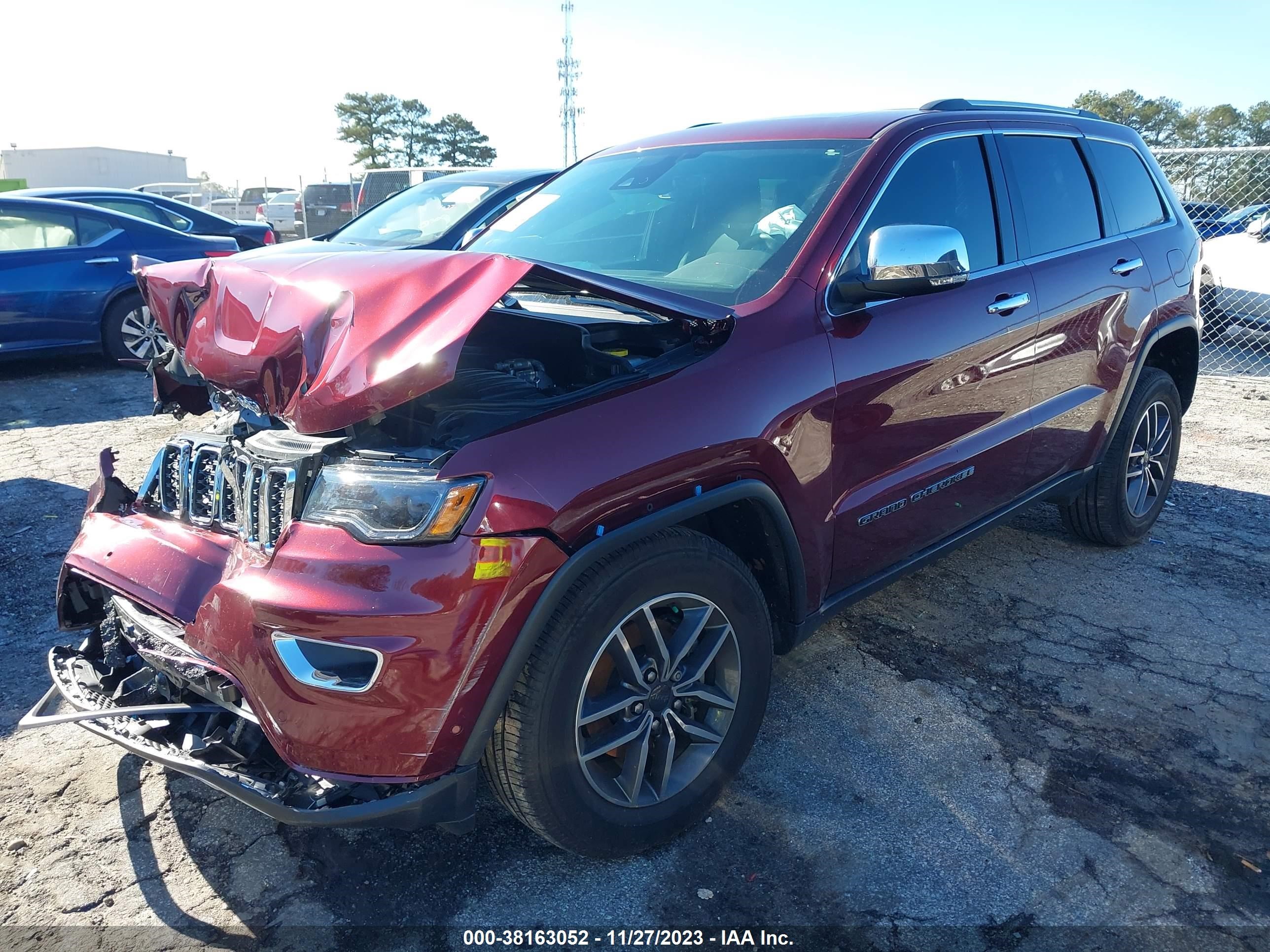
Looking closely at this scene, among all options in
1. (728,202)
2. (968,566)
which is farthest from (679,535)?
(968,566)

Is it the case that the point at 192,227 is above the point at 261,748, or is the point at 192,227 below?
above

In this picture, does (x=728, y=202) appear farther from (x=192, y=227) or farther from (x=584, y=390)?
(x=192, y=227)

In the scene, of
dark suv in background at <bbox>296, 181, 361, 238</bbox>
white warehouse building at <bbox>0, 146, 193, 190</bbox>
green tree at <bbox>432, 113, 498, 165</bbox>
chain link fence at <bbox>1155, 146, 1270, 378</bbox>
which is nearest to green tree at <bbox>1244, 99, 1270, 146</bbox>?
chain link fence at <bbox>1155, 146, 1270, 378</bbox>

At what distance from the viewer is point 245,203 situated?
92.5 ft

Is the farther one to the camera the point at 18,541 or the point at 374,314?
the point at 18,541

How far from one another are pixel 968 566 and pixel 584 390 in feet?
9.40

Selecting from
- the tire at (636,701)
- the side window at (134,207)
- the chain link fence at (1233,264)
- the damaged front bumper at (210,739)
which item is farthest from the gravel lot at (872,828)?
the chain link fence at (1233,264)

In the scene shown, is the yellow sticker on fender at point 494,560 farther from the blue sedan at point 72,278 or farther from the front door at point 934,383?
the blue sedan at point 72,278

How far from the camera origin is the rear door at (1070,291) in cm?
364

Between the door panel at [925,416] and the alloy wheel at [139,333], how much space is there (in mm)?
7367

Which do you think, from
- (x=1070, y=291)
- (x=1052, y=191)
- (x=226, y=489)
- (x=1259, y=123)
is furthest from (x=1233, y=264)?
(x=1259, y=123)

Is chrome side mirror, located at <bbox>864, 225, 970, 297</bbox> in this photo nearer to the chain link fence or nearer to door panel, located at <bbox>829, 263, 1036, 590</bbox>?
door panel, located at <bbox>829, 263, 1036, 590</bbox>

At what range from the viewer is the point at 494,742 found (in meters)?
2.17

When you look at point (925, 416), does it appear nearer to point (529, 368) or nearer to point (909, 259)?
point (909, 259)
